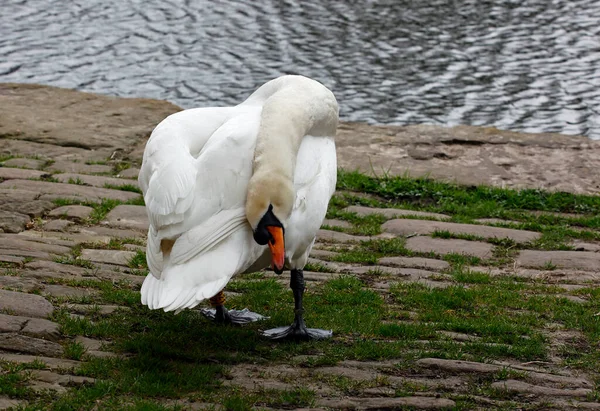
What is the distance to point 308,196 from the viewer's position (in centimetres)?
490

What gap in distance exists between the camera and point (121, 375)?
14.1 ft

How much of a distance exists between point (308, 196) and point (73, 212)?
8.93ft

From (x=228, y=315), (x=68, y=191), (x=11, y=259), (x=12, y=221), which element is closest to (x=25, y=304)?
(x=11, y=259)

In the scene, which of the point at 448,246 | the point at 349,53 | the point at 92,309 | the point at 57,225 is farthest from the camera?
the point at 349,53

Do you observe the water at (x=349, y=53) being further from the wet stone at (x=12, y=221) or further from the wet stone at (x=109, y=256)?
the wet stone at (x=109, y=256)

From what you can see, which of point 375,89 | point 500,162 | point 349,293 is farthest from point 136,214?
point 375,89

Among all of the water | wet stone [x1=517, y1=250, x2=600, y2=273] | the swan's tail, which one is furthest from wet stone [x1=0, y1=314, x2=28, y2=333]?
the water

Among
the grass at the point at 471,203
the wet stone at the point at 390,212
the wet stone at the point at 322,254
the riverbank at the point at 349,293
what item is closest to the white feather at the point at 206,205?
the riverbank at the point at 349,293

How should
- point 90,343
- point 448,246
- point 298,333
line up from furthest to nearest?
1. point 448,246
2. point 298,333
3. point 90,343

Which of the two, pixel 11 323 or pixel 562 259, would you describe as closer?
pixel 11 323

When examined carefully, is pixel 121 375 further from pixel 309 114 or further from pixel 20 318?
pixel 309 114

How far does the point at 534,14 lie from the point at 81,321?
1430 cm

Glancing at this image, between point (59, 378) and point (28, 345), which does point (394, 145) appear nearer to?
point (28, 345)

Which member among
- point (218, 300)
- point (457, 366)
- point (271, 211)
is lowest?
point (218, 300)
